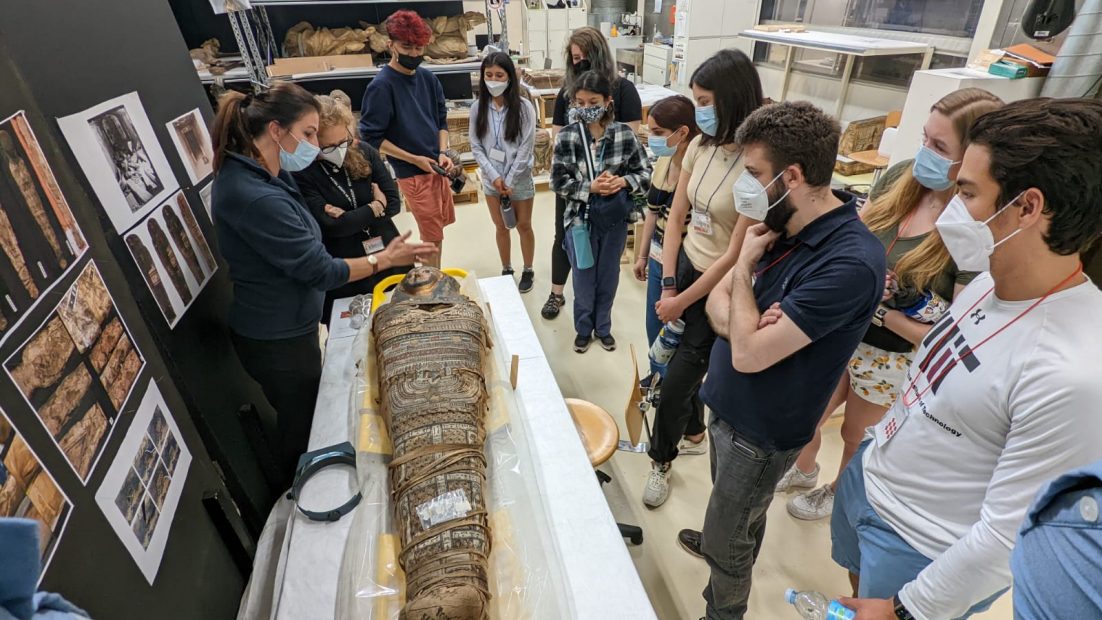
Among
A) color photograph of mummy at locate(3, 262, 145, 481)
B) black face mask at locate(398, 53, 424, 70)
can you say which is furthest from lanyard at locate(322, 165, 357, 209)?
color photograph of mummy at locate(3, 262, 145, 481)

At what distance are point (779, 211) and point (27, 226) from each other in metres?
1.51

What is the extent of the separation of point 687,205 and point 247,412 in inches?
72.6

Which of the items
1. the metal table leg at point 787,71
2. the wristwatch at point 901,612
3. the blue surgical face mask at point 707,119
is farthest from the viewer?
the metal table leg at point 787,71

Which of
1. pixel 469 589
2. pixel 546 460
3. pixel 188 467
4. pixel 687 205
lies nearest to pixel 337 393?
pixel 188 467

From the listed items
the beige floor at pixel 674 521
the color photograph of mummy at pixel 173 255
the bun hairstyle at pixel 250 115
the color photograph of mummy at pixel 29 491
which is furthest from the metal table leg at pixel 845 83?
the color photograph of mummy at pixel 29 491

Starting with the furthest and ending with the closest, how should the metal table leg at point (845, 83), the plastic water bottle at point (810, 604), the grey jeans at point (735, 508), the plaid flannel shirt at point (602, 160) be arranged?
the metal table leg at point (845, 83), the plaid flannel shirt at point (602, 160), the plastic water bottle at point (810, 604), the grey jeans at point (735, 508)

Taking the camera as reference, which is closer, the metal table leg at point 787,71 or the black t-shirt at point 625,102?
the black t-shirt at point 625,102

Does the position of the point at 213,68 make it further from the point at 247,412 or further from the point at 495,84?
the point at 247,412

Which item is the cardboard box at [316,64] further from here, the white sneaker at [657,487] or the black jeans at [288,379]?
the white sneaker at [657,487]

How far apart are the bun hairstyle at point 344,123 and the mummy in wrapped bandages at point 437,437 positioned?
0.73 meters

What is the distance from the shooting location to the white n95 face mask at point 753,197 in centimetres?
126

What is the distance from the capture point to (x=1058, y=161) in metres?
0.84

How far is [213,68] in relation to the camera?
3656 millimetres

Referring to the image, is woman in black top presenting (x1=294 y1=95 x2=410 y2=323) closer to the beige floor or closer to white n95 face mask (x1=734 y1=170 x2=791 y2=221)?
the beige floor
